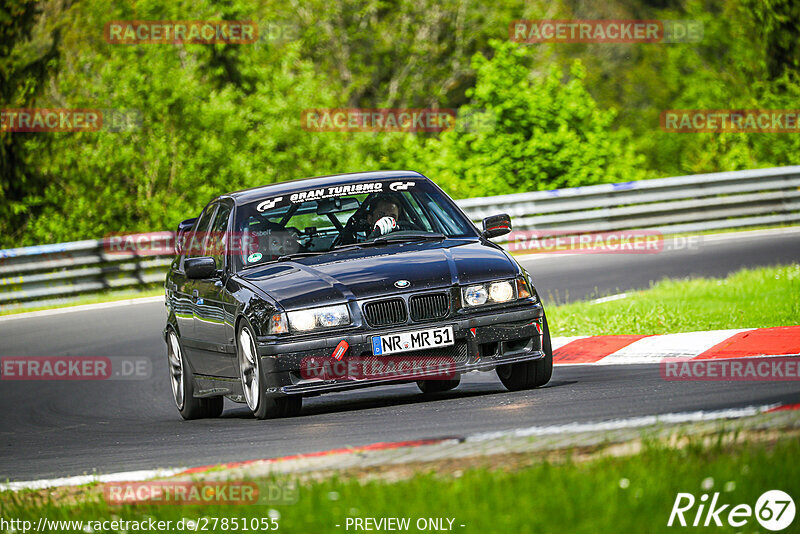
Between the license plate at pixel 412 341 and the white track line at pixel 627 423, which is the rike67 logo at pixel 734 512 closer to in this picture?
the white track line at pixel 627 423

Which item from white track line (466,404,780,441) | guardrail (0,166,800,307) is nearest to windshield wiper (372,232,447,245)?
white track line (466,404,780,441)

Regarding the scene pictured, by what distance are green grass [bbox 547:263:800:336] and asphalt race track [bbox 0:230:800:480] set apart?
1.39 metres

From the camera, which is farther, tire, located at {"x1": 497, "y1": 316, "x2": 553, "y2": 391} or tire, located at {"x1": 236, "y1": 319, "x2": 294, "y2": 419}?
tire, located at {"x1": 497, "y1": 316, "x2": 553, "y2": 391}

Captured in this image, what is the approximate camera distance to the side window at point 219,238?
9203 mm

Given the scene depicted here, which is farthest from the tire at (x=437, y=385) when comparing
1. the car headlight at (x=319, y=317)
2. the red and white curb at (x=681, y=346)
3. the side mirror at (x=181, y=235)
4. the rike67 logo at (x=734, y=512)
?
the rike67 logo at (x=734, y=512)

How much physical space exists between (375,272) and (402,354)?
0.60 meters

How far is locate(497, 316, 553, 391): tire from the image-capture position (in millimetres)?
8195

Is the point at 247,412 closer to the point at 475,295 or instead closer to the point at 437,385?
the point at 437,385

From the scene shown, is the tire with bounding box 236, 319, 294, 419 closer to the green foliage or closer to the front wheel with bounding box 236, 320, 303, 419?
the front wheel with bounding box 236, 320, 303, 419

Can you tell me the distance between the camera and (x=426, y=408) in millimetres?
7754

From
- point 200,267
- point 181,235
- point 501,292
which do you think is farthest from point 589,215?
point 501,292

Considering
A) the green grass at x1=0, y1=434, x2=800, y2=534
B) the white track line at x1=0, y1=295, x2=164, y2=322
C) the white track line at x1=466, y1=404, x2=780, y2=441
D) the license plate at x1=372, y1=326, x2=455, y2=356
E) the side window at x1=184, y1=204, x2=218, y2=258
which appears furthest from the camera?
the white track line at x1=0, y1=295, x2=164, y2=322

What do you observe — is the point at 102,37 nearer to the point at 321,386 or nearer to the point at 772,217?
the point at 772,217

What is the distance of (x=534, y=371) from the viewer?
8.30 metres
